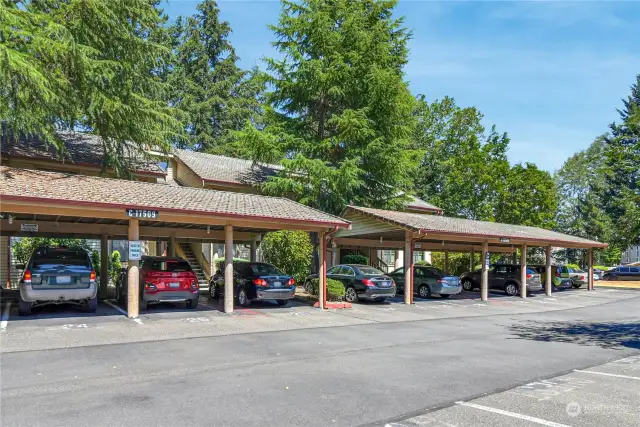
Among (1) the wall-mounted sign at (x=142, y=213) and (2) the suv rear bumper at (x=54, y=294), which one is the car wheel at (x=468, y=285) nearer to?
(1) the wall-mounted sign at (x=142, y=213)

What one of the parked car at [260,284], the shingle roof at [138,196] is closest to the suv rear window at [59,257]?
the shingle roof at [138,196]

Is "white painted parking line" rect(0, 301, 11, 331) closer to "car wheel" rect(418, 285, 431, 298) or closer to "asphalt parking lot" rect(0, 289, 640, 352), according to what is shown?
"asphalt parking lot" rect(0, 289, 640, 352)

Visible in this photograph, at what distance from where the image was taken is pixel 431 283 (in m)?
22.4

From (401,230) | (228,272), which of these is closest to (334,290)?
(401,230)

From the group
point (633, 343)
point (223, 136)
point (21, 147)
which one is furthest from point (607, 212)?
point (21, 147)

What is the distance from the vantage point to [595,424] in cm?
548

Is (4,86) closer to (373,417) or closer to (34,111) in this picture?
(34,111)

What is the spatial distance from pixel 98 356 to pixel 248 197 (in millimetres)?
10302

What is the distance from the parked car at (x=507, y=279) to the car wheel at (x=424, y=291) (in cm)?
536

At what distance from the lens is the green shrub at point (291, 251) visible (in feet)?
80.0

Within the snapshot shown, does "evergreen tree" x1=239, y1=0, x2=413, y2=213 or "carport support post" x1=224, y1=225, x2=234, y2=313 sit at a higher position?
"evergreen tree" x1=239, y1=0, x2=413, y2=213

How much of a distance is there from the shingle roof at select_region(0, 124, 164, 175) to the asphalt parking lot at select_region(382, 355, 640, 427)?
1669cm

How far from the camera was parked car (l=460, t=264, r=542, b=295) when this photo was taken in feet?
85.2

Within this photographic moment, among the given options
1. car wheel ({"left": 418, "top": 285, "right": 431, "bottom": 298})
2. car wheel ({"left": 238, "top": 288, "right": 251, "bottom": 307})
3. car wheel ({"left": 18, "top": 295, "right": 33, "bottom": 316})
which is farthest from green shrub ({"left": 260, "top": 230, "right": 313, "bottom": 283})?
car wheel ({"left": 18, "top": 295, "right": 33, "bottom": 316})
